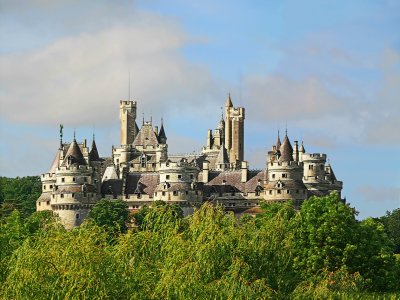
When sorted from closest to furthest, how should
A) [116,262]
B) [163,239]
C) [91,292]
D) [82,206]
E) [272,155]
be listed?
[91,292], [116,262], [163,239], [82,206], [272,155]

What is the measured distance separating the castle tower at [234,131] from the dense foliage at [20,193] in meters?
32.9

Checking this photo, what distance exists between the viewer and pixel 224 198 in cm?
11631

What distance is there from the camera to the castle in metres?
112

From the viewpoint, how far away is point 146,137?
138 m

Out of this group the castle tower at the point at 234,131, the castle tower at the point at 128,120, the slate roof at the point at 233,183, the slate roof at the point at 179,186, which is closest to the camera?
the slate roof at the point at 179,186

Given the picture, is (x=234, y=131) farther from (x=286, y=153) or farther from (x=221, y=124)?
(x=286, y=153)

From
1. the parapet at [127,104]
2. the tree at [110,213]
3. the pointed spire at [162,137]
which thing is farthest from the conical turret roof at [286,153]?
the parapet at [127,104]

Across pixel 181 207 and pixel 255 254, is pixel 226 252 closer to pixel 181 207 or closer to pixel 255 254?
pixel 255 254

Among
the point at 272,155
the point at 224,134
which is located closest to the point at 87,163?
the point at 272,155

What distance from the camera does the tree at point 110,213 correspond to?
104m

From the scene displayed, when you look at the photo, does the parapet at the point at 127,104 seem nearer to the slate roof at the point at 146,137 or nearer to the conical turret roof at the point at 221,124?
the slate roof at the point at 146,137

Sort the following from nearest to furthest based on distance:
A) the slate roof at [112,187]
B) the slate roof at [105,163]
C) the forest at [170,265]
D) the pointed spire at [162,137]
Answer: the forest at [170,265], the slate roof at [112,187], the slate roof at [105,163], the pointed spire at [162,137]

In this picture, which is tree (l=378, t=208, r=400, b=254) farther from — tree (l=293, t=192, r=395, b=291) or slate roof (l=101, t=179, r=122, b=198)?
tree (l=293, t=192, r=395, b=291)

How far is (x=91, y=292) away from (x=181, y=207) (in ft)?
229
